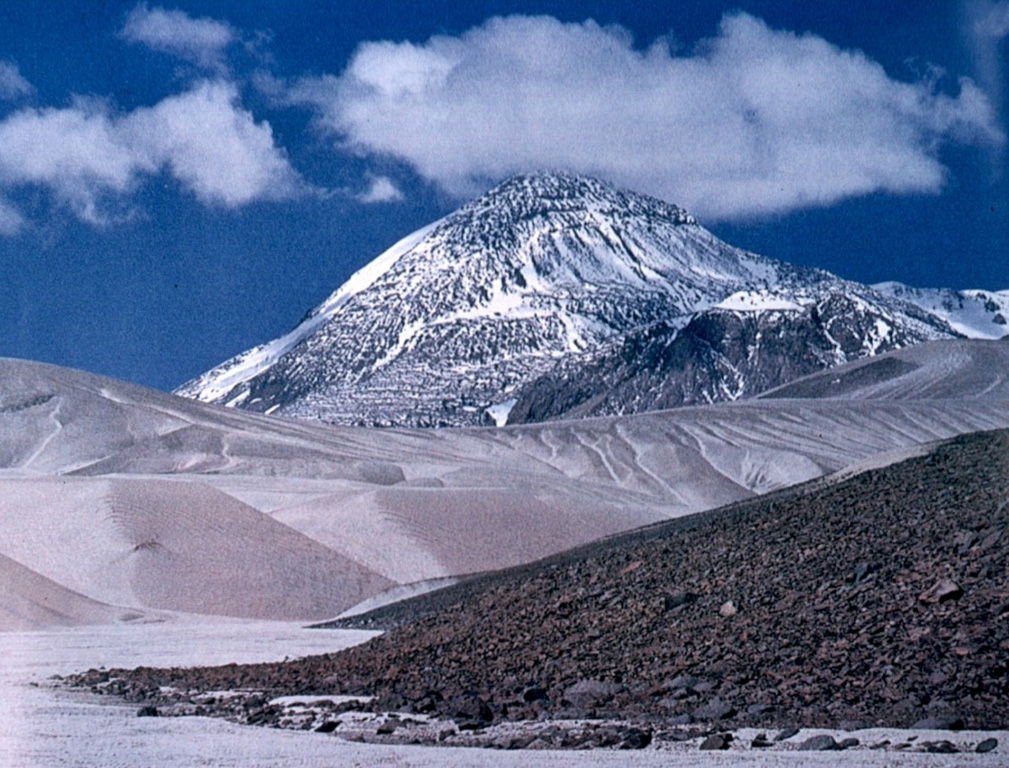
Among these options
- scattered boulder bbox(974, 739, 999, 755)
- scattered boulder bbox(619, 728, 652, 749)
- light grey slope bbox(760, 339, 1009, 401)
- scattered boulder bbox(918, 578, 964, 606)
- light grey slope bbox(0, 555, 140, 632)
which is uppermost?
light grey slope bbox(760, 339, 1009, 401)

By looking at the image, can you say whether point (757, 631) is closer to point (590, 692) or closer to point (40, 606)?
point (590, 692)

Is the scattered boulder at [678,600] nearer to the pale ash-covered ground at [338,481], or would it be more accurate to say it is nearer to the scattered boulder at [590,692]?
the scattered boulder at [590,692]

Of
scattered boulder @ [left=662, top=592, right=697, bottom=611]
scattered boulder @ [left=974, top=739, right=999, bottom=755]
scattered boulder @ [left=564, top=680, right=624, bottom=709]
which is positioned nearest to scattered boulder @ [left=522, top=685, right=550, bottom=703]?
scattered boulder @ [left=564, top=680, right=624, bottom=709]

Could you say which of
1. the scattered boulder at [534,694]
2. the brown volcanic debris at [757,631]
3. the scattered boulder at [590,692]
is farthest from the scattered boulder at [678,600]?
the scattered boulder at [534,694]

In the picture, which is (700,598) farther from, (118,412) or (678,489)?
(118,412)

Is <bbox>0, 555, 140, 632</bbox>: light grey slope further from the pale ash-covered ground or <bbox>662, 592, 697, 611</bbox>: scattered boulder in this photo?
<bbox>662, 592, 697, 611</bbox>: scattered boulder

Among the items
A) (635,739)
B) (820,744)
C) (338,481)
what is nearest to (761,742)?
(820,744)
